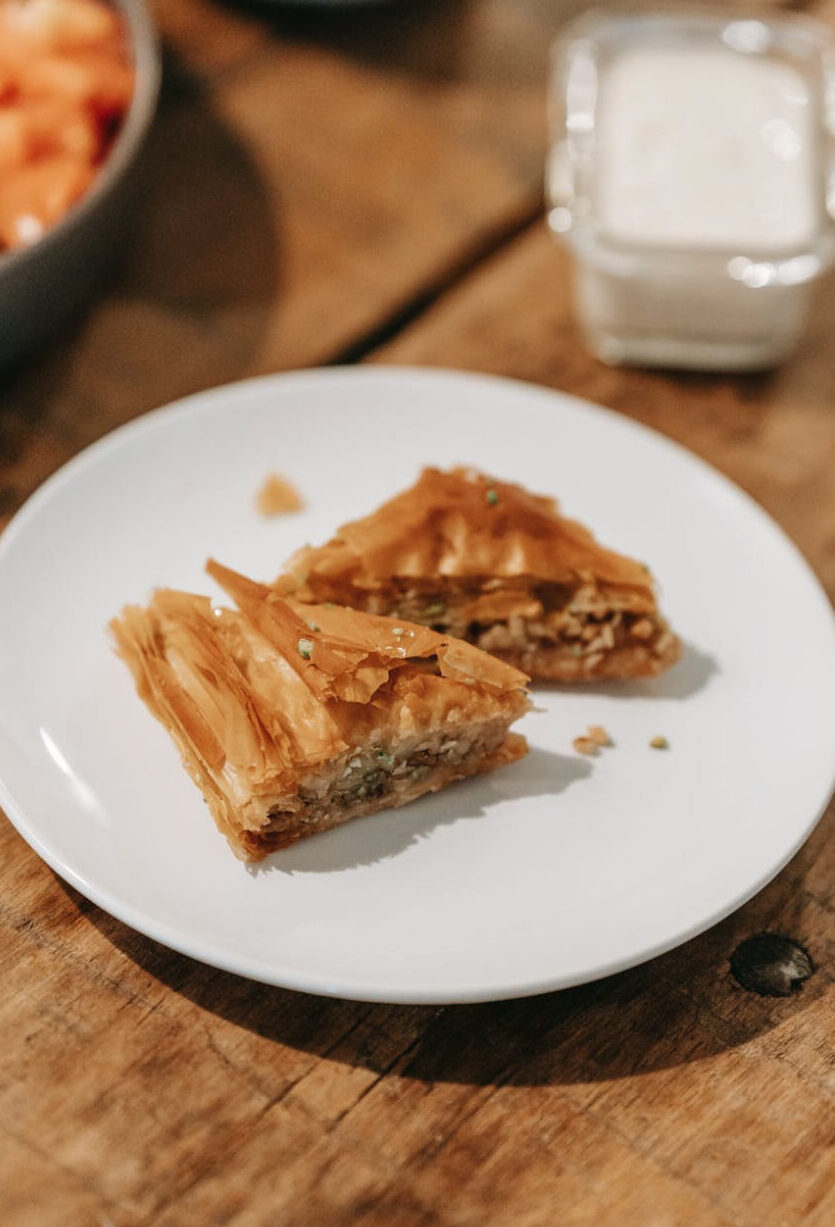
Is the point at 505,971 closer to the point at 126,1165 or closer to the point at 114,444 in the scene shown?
the point at 126,1165

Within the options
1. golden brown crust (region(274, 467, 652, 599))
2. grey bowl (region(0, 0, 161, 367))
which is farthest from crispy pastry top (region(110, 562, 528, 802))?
grey bowl (region(0, 0, 161, 367))

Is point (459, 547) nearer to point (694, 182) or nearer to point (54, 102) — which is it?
point (694, 182)

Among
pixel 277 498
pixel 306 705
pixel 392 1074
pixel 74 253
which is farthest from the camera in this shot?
pixel 74 253

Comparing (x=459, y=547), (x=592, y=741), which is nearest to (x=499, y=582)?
(x=459, y=547)

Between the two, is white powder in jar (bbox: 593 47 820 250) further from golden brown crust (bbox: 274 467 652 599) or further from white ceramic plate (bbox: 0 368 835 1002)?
golden brown crust (bbox: 274 467 652 599)

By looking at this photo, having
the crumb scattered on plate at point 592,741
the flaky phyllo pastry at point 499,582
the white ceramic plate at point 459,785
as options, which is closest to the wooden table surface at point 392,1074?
the white ceramic plate at point 459,785

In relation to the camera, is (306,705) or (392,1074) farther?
(306,705)

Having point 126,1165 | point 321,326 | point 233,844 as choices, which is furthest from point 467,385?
point 126,1165
